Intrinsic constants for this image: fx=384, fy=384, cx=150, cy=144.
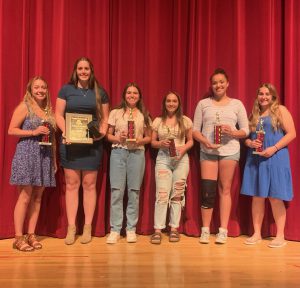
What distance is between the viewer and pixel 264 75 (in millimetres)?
3867

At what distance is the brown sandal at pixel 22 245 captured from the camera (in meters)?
3.25

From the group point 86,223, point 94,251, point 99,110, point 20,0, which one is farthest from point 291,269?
point 20,0

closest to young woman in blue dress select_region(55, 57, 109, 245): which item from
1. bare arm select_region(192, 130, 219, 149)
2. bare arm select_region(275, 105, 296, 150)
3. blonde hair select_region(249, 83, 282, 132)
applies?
bare arm select_region(192, 130, 219, 149)

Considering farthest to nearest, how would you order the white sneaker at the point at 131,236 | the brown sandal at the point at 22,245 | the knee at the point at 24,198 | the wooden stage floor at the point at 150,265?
1. the white sneaker at the point at 131,236
2. the knee at the point at 24,198
3. the brown sandal at the point at 22,245
4. the wooden stage floor at the point at 150,265

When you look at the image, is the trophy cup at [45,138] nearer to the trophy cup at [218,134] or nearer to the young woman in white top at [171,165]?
the young woman in white top at [171,165]

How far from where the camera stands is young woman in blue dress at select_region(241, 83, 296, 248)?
11.6 ft

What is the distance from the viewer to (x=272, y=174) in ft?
11.7

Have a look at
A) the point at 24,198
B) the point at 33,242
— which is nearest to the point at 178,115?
the point at 24,198

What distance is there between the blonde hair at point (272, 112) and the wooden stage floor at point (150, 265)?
Result: 1129 millimetres

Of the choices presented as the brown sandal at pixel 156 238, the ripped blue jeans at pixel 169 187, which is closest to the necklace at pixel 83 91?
the ripped blue jeans at pixel 169 187

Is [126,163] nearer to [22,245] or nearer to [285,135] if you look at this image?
[22,245]

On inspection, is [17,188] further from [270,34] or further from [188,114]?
[270,34]

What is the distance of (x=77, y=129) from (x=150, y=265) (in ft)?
4.45

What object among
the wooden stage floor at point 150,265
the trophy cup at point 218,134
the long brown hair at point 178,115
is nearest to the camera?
the wooden stage floor at point 150,265
